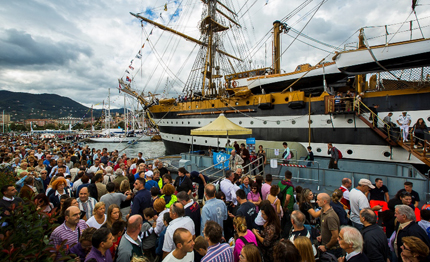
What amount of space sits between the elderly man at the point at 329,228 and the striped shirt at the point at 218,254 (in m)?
1.61

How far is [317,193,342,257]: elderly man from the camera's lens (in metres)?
3.18

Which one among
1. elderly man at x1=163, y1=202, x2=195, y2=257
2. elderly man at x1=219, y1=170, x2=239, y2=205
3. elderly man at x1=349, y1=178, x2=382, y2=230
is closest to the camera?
elderly man at x1=163, y1=202, x2=195, y2=257

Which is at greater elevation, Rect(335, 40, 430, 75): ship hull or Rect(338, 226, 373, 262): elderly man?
Rect(335, 40, 430, 75): ship hull

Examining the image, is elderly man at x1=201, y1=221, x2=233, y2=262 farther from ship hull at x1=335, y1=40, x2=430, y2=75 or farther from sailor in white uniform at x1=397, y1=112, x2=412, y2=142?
sailor in white uniform at x1=397, y1=112, x2=412, y2=142

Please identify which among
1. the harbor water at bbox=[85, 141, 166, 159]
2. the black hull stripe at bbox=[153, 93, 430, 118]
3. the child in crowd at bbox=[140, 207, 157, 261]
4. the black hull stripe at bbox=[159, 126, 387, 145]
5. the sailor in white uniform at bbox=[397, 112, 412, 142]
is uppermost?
the black hull stripe at bbox=[153, 93, 430, 118]

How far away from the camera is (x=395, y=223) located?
132 inches

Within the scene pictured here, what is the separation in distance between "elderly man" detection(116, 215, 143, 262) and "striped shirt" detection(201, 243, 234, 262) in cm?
100

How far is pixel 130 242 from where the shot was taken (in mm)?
2758

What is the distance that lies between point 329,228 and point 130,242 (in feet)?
9.56

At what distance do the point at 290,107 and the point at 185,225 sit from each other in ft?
39.4

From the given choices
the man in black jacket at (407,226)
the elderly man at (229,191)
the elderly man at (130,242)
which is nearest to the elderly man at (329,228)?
the man in black jacket at (407,226)

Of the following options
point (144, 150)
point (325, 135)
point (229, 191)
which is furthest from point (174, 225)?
point (144, 150)

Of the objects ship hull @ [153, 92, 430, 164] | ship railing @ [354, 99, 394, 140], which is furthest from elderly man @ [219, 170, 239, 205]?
ship railing @ [354, 99, 394, 140]

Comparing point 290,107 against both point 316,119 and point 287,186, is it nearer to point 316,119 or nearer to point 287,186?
point 316,119
